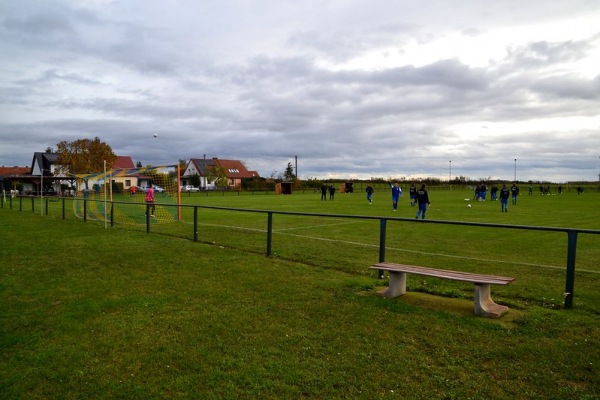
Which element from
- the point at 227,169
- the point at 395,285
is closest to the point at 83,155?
the point at 227,169

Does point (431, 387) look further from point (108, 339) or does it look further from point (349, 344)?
point (108, 339)

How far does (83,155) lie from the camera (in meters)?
60.9

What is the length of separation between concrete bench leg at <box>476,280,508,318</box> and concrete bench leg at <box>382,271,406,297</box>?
1174mm

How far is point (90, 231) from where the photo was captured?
14859 millimetres

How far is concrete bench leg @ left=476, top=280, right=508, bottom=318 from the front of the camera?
18.1 ft

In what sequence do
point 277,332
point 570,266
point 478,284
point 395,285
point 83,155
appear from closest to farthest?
1. point 277,332
2. point 478,284
3. point 570,266
4. point 395,285
5. point 83,155

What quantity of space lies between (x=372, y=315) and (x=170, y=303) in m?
2.78

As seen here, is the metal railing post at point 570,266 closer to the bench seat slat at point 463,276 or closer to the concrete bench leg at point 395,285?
the bench seat slat at point 463,276

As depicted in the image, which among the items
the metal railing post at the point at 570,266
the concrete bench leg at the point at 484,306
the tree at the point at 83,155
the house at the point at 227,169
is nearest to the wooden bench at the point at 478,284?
the concrete bench leg at the point at 484,306

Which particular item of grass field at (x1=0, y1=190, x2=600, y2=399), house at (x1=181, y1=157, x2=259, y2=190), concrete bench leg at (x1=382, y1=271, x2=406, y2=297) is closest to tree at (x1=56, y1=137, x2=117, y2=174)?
house at (x1=181, y1=157, x2=259, y2=190)

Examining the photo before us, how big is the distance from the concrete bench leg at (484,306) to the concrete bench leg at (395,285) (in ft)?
3.85

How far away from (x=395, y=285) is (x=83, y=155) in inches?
2491

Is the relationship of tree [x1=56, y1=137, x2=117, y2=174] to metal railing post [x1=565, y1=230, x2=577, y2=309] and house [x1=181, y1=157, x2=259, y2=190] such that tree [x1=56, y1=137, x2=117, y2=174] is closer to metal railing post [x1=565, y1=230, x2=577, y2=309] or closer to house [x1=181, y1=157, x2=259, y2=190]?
house [x1=181, y1=157, x2=259, y2=190]

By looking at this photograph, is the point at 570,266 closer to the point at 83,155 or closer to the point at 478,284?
the point at 478,284
